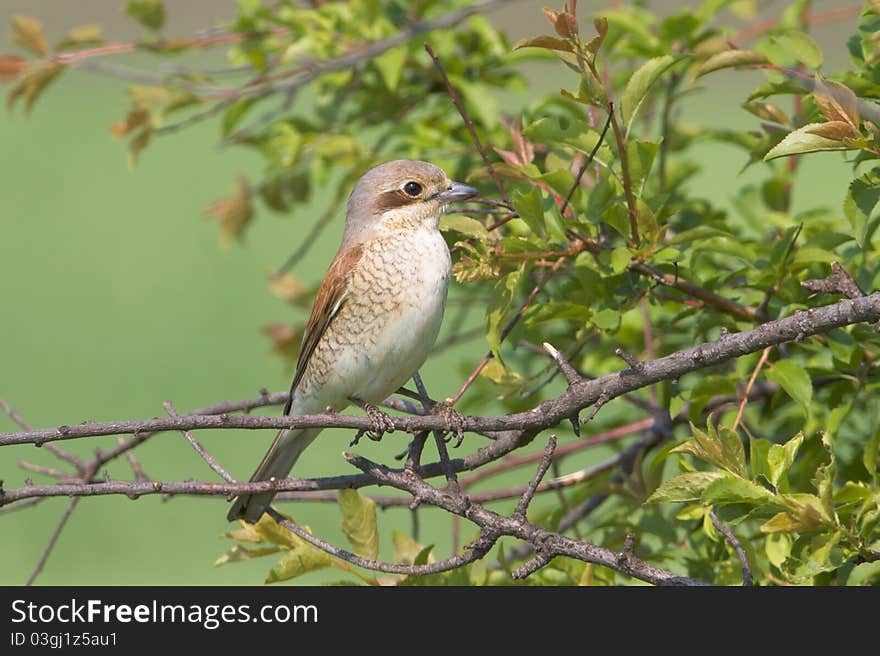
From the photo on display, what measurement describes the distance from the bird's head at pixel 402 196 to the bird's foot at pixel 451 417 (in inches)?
25.6

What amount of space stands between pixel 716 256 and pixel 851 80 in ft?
3.69

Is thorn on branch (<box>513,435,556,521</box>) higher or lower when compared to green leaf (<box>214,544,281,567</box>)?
lower

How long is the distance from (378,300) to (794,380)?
4.21 ft

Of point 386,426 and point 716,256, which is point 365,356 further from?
point 716,256

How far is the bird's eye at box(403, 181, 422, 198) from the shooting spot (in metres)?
3.61

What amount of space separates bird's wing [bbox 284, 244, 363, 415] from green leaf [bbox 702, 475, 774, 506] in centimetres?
165

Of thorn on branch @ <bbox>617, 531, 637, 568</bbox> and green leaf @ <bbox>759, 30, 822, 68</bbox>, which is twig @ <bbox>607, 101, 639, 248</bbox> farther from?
thorn on branch @ <bbox>617, 531, 637, 568</bbox>

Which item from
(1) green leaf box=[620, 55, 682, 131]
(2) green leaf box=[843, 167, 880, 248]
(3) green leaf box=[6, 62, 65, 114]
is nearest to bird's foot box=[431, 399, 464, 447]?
(1) green leaf box=[620, 55, 682, 131]

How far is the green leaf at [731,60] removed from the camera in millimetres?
2787

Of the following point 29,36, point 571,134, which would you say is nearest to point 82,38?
point 29,36

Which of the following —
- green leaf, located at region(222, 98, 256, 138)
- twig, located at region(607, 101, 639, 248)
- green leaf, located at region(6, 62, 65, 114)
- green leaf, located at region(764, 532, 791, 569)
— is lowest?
green leaf, located at region(764, 532, 791, 569)

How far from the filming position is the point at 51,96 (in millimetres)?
18734

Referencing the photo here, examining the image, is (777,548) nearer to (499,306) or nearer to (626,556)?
(626,556)

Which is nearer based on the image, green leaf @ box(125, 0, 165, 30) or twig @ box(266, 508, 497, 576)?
twig @ box(266, 508, 497, 576)
